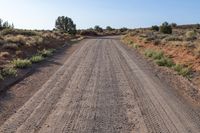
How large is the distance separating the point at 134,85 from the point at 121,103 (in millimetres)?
3391

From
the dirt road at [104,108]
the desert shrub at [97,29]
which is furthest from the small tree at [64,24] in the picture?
the dirt road at [104,108]

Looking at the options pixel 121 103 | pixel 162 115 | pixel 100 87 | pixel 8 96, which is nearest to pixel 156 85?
pixel 100 87

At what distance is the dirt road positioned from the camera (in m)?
9.07

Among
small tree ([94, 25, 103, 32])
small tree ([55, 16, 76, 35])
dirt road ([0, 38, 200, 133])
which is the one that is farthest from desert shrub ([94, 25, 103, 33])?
dirt road ([0, 38, 200, 133])

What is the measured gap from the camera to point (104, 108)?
11.0 metres

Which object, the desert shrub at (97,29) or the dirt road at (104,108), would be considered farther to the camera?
the desert shrub at (97,29)

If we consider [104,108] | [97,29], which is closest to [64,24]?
[97,29]

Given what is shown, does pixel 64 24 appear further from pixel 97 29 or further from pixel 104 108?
pixel 104 108

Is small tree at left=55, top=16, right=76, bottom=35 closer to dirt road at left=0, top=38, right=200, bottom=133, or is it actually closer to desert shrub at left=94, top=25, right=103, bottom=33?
desert shrub at left=94, top=25, right=103, bottom=33

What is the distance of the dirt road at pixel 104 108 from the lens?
907 cm

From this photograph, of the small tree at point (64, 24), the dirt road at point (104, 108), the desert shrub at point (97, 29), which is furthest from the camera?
the desert shrub at point (97, 29)

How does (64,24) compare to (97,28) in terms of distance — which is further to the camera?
(97,28)

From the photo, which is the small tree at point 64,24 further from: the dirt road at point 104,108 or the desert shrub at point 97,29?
the dirt road at point 104,108

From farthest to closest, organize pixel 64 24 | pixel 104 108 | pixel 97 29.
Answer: pixel 97 29
pixel 64 24
pixel 104 108
